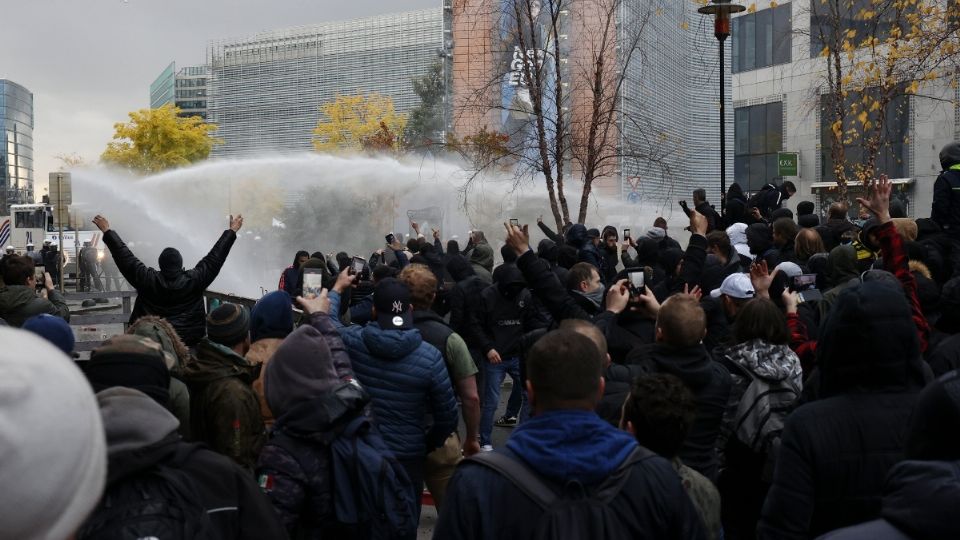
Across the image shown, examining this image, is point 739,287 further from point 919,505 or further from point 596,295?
A: point 919,505

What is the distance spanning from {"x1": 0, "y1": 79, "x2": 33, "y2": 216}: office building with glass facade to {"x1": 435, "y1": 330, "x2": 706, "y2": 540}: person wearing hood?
180 m

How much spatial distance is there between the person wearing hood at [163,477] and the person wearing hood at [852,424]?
1.61 meters

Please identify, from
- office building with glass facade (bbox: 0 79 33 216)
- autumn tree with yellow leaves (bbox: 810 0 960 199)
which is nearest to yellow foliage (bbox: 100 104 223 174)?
autumn tree with yellow leaves (bbox: 810 0 960 199)

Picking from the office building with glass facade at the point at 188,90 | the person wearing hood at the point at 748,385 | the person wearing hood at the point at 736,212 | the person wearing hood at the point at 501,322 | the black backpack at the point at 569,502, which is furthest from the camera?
the office building with glass facade at the point at 188,90

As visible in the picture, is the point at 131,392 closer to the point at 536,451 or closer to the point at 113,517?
the point at 113,517

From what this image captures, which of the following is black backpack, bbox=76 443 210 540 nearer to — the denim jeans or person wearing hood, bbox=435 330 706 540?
person wearing hood, bbox=435 330 706 540

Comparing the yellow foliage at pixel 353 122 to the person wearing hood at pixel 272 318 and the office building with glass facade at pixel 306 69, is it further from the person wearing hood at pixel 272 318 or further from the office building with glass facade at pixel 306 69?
the person wearing hood at pixel 272 318

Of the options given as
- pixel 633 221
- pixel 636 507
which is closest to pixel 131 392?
pixel 636 507

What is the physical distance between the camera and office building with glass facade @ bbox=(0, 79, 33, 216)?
173 meters

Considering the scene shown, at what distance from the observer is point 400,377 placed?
4695 millimetres

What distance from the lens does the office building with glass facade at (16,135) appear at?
567ft

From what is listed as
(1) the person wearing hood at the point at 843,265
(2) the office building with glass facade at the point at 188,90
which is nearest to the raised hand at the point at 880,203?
(1) the person wearing hood at the point at 843,265

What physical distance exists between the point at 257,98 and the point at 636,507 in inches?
3434

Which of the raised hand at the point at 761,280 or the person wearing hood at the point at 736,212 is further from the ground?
the person wearing hood at the point at 736,212
